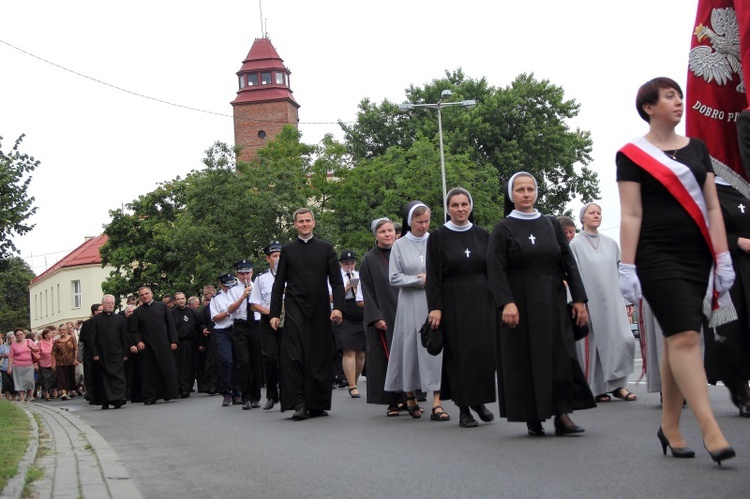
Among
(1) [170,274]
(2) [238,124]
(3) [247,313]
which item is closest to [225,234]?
(1) [170,274]

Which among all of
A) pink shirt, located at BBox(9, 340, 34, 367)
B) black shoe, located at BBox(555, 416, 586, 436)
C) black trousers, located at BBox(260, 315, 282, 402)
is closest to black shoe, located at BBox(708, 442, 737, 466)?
black shoe, located at BBox(555, 416, 586, 436)

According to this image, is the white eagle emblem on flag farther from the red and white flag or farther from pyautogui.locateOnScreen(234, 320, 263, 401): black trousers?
pyautogui.locateOnScreen(234, 320, 263, 401): black trousers

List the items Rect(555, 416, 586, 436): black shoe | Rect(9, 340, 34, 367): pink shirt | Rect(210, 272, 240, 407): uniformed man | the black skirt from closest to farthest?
Rect(555, 416, 586, 436): black shoe
the black skirt
Rect(210, 272, 240, 407): uniformed man
Rect(9, 340, 34, 367): pink shirt

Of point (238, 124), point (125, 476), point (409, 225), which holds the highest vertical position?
point (238, 124)

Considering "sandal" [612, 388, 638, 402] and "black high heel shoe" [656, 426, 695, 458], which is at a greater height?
"sandal" [612, 388, 638, 402]

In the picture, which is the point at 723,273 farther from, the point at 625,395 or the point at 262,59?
the point at 262,59

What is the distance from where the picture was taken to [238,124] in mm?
106000

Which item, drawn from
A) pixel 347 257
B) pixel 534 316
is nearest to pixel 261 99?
pixel 347 257

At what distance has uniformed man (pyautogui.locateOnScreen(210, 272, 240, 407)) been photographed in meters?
17.3

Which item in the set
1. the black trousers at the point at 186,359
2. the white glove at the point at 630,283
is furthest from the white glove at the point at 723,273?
the black trousers at the point at 186,359

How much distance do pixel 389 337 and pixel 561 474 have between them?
610 cm

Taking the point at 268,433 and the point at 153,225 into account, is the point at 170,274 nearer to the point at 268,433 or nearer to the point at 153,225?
the point at 153,225

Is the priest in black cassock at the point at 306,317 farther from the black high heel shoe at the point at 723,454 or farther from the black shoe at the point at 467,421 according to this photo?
the black high heel shoe at the point at 723,454

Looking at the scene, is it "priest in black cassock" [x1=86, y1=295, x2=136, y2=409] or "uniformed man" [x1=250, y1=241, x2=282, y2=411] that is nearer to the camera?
"uniformed man" [x1=250, y1=241, x2=282, y2=411]
